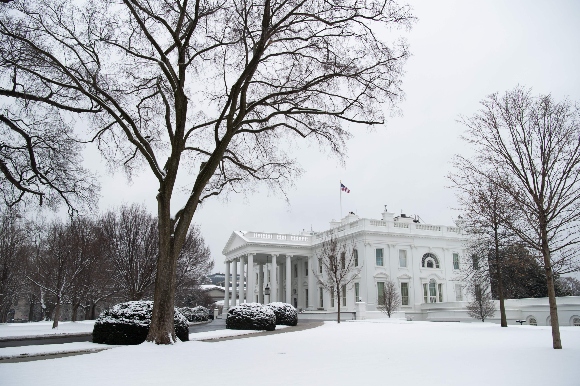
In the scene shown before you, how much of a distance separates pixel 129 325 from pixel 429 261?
1658 inches

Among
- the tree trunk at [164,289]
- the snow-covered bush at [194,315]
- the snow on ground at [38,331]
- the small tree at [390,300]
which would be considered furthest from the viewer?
the snow-covered bush at [194,315]

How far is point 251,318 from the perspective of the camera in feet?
73.8

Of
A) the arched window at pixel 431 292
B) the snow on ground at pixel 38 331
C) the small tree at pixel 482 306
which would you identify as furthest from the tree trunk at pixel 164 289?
the arched window at pixel 431 292

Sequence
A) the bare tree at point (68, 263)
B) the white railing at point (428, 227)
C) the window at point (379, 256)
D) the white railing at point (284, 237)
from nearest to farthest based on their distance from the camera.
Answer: the bare tree at point (68, 263) < the window at point (379, 256) < the white railing at point (428, 227) < the white railing at point (284, 237)

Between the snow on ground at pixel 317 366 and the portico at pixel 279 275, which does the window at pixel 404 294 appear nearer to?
the portico at pixel 279 275

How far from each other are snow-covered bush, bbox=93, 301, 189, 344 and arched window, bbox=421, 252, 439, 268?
132ft

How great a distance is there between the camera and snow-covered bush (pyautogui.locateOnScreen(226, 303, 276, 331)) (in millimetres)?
22391

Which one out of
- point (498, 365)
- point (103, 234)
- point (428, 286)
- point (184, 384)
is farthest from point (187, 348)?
point (428, 286)

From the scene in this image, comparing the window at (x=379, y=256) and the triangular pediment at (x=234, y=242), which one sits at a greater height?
the triangular pediment at (x=234, y=242)

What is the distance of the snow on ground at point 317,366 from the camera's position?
7.55 metres

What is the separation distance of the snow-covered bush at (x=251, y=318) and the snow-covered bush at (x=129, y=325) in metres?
7.74

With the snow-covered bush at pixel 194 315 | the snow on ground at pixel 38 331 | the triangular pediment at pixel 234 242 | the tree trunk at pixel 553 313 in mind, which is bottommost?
the snow-covered bush at pixel 194 315

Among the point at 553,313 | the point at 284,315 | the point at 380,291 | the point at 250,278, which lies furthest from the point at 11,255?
the point at 553,313

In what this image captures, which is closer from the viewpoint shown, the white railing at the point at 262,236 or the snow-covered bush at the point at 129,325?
the snow-covered bush at the point at 129,325
